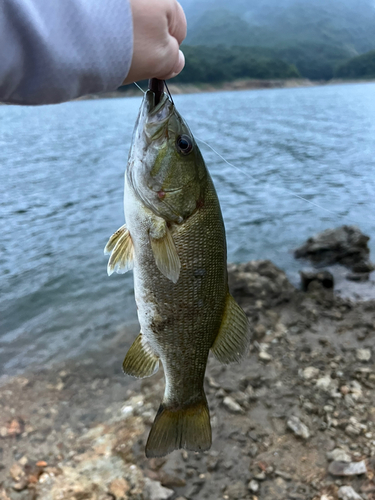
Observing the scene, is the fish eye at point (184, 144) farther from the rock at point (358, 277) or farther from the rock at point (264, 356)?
the rock at point (358, 277)

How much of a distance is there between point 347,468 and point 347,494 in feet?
0.86

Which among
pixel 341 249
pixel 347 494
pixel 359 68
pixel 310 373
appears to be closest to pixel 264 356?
pixel 310 373

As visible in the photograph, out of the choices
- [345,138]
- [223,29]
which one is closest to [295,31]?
[223,29]

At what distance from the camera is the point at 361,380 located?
15.2 feet

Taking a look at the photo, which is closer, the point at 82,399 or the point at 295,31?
the point at 82,399

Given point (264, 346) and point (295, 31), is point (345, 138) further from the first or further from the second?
point (295, 31)

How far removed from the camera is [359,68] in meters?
104

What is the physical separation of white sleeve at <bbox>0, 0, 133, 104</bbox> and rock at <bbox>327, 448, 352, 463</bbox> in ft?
11.9

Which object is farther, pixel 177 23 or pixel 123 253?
pixel 123 253

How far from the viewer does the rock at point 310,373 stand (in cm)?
474

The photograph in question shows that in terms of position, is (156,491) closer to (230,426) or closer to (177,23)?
(230,426)

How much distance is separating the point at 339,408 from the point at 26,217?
32.4 feet

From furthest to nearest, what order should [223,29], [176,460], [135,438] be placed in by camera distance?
[223,29] → [135,438] → [176,460]

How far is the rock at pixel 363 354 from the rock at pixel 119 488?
315 cm
